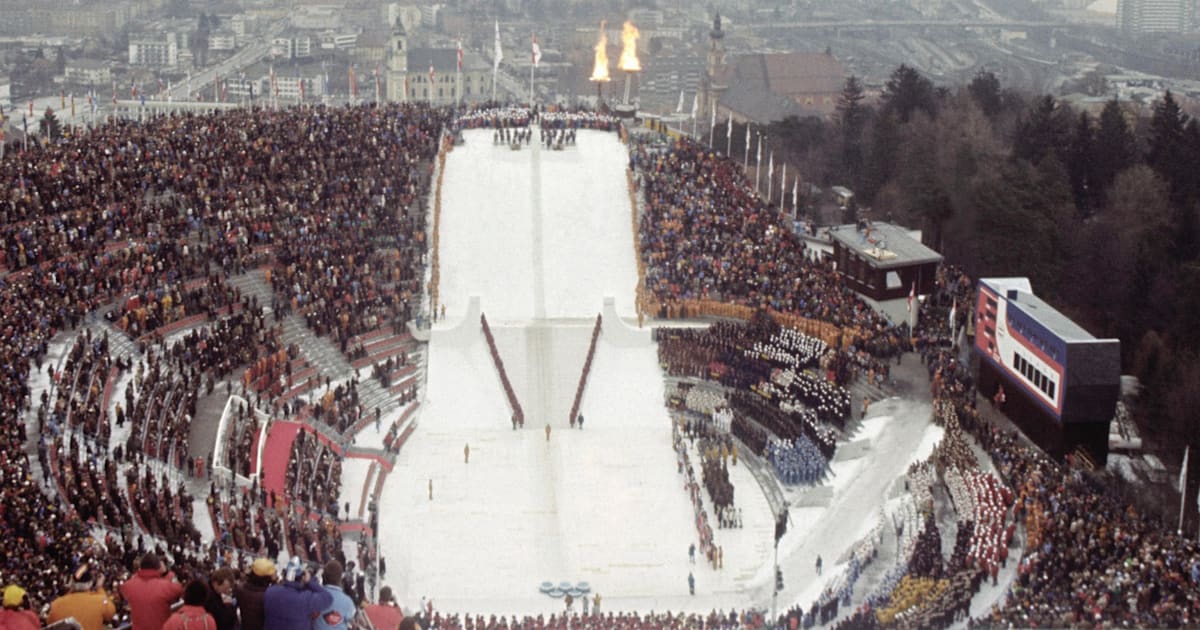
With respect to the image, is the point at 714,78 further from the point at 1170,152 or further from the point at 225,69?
the point at 1170,152

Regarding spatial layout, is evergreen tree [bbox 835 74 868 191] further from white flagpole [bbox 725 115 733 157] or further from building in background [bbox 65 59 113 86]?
building in background [bbox 65 59 113 86]

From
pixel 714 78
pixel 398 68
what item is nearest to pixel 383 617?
pixel 714 78

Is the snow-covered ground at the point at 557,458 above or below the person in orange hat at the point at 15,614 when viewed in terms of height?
below

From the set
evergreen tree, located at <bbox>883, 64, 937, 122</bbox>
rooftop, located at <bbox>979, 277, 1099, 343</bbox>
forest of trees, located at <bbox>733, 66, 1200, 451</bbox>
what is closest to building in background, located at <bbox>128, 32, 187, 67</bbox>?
evergreen tree, located at <bbox>883, 64, 937, 122</bbox>

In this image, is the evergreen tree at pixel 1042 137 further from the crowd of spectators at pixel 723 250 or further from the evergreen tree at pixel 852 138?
the crowd of spectators at pixel 723 250

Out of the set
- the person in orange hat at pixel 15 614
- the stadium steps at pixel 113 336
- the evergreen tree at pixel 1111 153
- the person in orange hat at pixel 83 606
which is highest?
the person in orange hat at pixel 15 614

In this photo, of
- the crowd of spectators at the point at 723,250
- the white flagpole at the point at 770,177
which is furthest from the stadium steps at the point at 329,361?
the white flagpole at the point at 770,177
